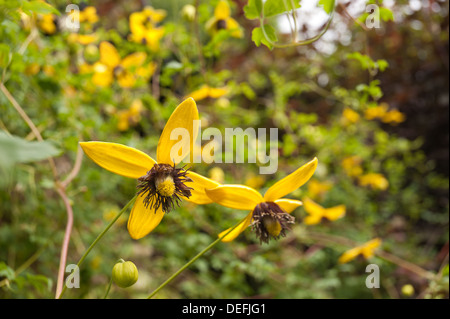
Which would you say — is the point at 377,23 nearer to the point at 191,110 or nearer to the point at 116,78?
the point at 191,110

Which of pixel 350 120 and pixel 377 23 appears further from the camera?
pixel 350 120

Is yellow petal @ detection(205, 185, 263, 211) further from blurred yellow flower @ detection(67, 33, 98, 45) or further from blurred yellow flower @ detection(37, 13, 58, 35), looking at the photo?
blurred yellow flower @ detection(37, 13, 58, 35)

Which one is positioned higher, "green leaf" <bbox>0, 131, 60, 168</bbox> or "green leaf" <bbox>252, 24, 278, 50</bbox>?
"green leaf" <bbox>252, 24, 278, 50</bbox>

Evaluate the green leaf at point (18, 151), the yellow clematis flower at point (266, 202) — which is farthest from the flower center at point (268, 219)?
the green leaf at point (18, 151)

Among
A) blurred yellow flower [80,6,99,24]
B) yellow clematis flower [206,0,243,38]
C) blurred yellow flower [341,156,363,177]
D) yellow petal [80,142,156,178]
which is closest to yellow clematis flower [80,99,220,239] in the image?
yellow petal [80,142,156,178]

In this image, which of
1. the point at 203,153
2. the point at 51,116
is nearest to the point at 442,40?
the point at 203,153

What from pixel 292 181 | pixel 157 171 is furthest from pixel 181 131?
pixel 292 181
